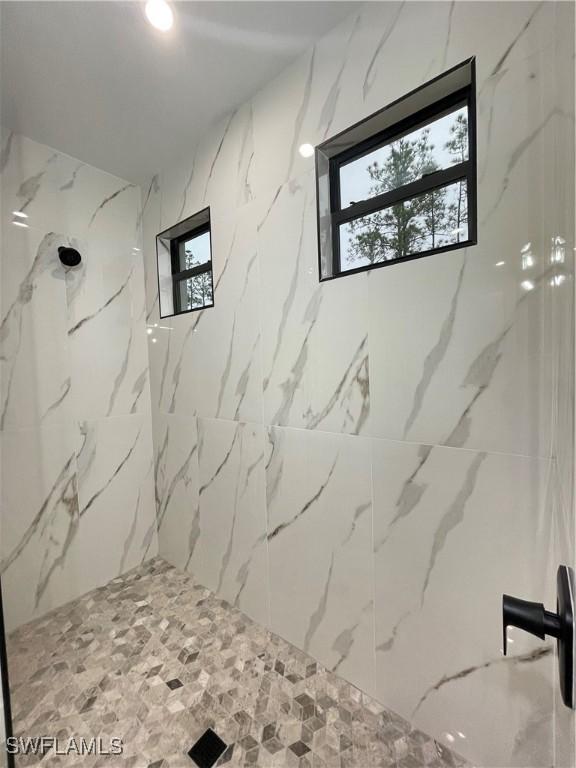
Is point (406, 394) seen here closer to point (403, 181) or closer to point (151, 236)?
point (403, 181)

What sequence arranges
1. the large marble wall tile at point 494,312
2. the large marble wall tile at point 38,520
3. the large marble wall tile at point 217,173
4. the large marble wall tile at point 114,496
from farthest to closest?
the large marble wall tile at point 114,496 → the large marble wall tile at point 38,520 → the large marble wall tile at point 217,173 → the large marble wall tile at point 494,312

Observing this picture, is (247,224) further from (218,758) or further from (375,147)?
(218,758)

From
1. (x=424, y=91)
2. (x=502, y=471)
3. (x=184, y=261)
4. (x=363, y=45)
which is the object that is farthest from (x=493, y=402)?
(x=184, y=261)

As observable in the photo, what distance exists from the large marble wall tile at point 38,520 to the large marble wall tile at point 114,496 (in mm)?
58

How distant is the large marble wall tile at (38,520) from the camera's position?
67.7 inches

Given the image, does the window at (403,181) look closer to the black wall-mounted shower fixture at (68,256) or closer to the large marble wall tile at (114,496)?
the black wall-mounted shower fixture at (68,256)

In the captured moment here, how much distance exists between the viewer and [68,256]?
190 cm

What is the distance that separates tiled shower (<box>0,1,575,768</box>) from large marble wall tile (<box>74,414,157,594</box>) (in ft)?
0.05

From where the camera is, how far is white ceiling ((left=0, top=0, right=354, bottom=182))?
120cm

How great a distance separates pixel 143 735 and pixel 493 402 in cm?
169

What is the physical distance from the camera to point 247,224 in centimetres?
162

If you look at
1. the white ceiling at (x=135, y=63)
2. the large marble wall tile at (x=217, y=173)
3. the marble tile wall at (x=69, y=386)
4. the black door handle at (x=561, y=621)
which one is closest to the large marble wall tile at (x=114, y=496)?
the marble tile wall at (x=69, y=386)

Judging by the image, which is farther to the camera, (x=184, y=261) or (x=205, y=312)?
(x=184, y=261)

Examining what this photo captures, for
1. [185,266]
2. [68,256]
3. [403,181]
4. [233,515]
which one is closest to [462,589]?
[233,515]
